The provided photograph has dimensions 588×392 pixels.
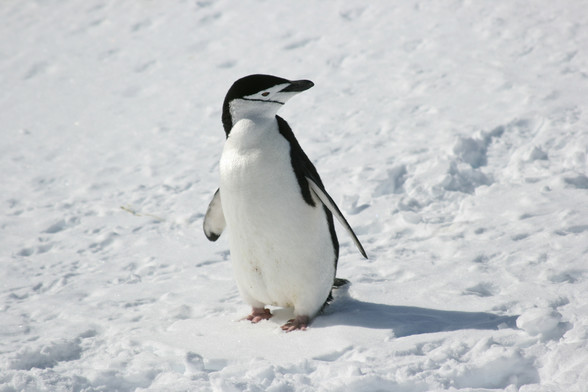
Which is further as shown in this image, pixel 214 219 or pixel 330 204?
pixel 214 219

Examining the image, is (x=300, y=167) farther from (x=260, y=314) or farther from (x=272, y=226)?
(x=260, y=314)

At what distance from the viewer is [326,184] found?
193 inches

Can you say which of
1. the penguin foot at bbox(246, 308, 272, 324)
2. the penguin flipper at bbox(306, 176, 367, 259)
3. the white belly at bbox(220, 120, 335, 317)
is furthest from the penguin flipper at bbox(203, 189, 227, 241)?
the penguin flipper at bbox(306, 176, 367, 259)

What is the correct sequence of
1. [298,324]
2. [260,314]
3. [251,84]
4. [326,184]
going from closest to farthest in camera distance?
[251,84] < [298,324] < [260,314] < [326,184]

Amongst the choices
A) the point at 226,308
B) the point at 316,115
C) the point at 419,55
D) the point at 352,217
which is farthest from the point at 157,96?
the point at 226,308

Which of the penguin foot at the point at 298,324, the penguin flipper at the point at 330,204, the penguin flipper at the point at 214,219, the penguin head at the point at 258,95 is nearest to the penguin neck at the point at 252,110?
the penguin head at the point at 258,95

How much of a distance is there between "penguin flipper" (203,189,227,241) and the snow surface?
37cm

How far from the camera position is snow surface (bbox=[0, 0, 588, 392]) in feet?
8.83

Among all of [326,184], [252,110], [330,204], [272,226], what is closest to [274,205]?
[272,226]

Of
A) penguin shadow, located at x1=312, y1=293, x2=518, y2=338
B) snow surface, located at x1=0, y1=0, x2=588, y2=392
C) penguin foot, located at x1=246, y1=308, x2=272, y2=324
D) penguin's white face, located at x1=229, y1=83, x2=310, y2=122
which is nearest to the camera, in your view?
snow surface, located at x1=0, y1=0, x2=588, y2=392

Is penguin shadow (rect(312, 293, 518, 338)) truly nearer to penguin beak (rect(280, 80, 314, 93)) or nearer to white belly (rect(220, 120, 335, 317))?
white belly (rect(220, 120, 335, 317))

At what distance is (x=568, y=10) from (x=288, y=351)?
16.0 ft

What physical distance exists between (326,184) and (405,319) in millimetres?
2032

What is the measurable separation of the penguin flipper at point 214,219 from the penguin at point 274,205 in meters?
0.30
